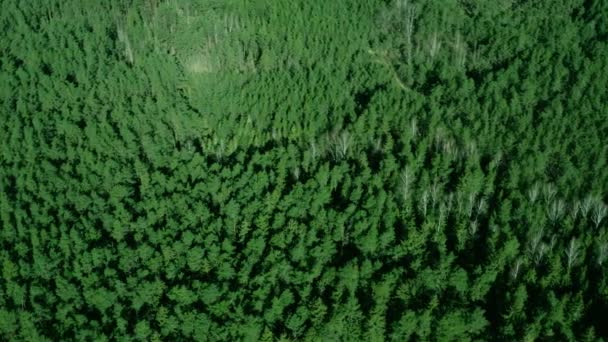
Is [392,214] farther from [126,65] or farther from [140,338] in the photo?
[126,65]

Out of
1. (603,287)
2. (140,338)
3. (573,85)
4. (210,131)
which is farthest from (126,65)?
(603,287)

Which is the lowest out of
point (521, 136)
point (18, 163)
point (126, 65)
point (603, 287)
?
point (603, 287)

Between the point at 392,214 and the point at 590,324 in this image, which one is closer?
the point at 590,324

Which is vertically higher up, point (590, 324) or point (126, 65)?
point (126, 65)

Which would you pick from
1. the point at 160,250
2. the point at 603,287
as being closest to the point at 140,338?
the point at 160,250

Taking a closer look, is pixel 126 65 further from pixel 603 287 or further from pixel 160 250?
pixel 603 287

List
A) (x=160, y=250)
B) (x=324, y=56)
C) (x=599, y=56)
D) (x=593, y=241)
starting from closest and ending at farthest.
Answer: (x=593, y=241) → (x=160, y=250) → (x=599, y=56) → (x=324, y=56)

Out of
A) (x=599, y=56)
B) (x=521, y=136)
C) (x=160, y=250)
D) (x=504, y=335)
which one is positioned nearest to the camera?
(x=504, y=335)
